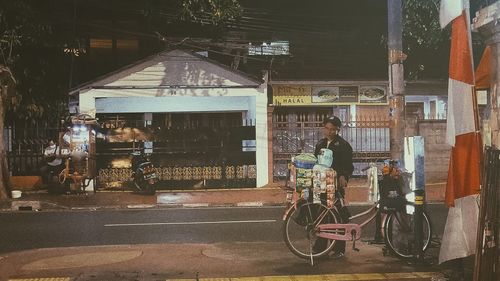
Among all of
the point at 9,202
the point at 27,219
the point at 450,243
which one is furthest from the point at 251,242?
the point at 9,202

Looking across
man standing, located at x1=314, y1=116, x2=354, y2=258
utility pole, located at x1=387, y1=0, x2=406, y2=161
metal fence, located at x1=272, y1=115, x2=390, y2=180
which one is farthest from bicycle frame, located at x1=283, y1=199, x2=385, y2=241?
metal fence, located at x1=272, y1=115, x2=390, y2=180

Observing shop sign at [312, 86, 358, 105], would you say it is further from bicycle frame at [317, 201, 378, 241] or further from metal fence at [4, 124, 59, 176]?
bicycle frame at [317, 201, 378, 241]

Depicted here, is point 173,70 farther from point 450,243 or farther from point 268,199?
point 450,243

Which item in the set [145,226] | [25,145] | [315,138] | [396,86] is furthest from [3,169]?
[396,86]

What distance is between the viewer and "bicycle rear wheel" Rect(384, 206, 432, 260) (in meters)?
7.21

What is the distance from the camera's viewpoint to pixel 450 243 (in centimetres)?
591

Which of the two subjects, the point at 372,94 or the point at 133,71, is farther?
the point at 372,94

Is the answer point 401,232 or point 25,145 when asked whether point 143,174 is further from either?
point 401,232

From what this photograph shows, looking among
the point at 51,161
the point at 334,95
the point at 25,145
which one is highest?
the point at 334,95

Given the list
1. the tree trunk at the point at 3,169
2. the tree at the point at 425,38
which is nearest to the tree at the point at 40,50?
the tree trunk at the point at 3,169

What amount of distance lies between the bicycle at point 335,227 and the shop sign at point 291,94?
1194 centimetres

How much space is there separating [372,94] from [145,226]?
11.4 m

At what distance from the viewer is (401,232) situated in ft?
23.9

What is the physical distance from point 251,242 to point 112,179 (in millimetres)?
9904
